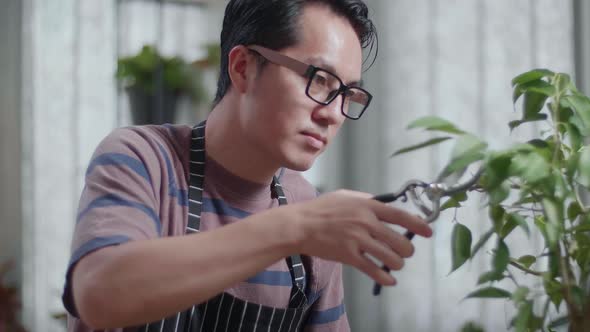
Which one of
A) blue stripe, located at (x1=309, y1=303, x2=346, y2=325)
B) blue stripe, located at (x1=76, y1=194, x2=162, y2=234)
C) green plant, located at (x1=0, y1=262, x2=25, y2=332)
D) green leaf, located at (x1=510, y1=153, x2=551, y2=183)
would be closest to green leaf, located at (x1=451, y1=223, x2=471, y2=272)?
green leaf, located at (x1=510, y1=153, x2=551, y2=183)

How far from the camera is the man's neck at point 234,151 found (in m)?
1.17

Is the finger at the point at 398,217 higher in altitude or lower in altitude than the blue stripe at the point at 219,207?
higher

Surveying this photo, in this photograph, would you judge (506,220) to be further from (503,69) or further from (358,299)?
(358,299)

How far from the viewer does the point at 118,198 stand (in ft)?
3.10

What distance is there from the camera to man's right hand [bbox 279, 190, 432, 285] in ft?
2.43

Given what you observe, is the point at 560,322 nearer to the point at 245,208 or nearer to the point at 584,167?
the point at 584,167

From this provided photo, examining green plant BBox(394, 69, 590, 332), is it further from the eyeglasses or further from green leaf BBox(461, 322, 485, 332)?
the eyeglasses

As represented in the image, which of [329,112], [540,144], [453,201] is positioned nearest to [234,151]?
[329,112]

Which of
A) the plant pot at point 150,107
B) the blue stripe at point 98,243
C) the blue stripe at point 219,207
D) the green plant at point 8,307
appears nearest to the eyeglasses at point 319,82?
the blue stripe at point 219,207

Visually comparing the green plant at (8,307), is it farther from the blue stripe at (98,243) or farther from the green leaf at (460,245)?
the green leaf at (460,245)

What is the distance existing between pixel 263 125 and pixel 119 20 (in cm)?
202

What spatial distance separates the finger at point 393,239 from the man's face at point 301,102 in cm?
33

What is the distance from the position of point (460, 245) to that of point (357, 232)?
0.14 metres

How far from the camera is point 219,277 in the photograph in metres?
0.79
